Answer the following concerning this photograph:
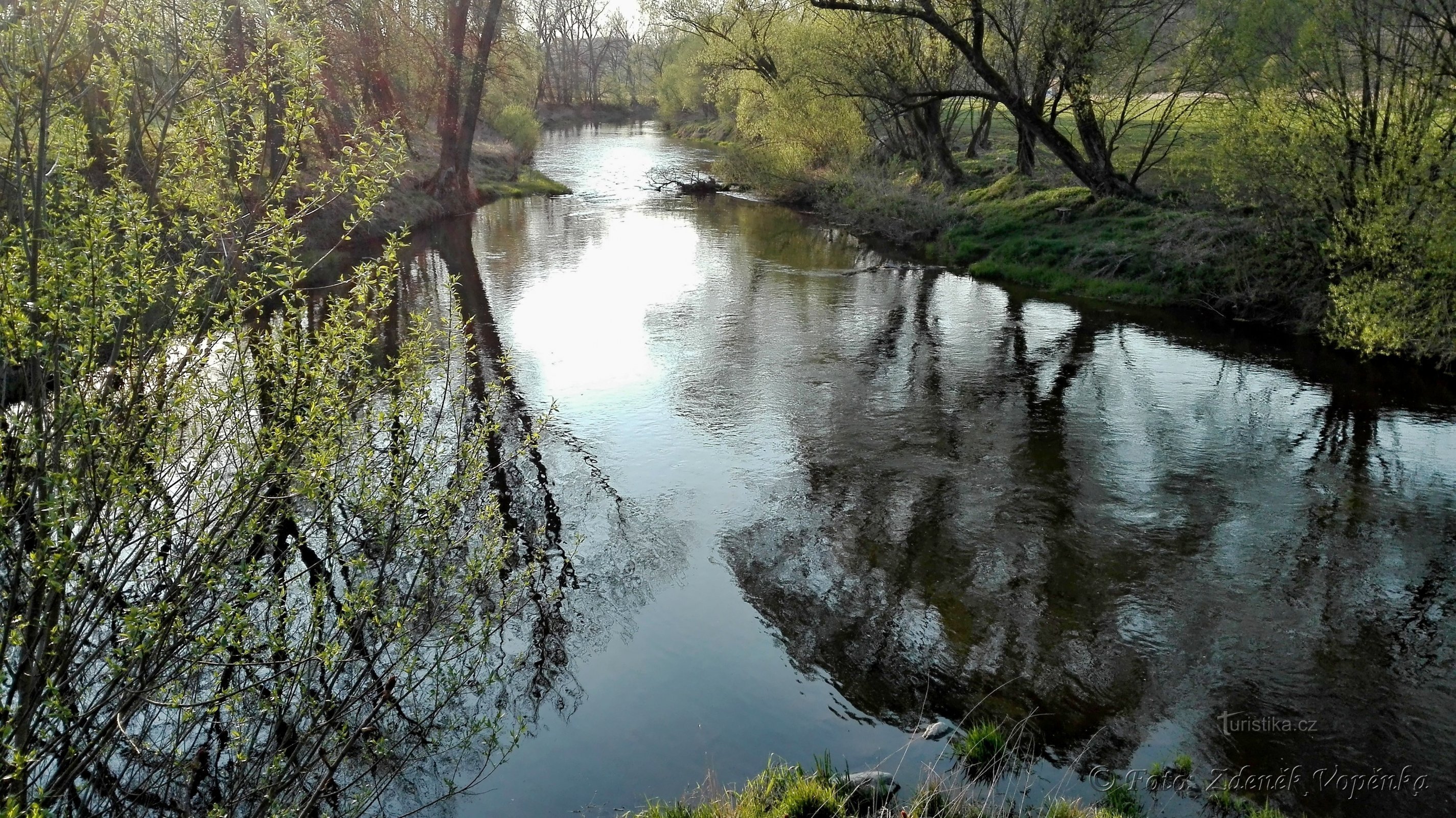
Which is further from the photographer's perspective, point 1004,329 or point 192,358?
point 1004,329

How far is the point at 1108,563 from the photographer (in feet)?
37.3

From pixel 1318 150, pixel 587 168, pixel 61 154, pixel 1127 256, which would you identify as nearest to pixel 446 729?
pixel 61 154

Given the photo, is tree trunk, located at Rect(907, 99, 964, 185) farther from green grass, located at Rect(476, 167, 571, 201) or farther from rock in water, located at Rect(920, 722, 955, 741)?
rock in water, located at Rect(920, 722, 955, 741)

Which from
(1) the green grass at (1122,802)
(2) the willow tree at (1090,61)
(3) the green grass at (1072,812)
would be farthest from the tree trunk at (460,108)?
(3) the green grass at (1072,812)

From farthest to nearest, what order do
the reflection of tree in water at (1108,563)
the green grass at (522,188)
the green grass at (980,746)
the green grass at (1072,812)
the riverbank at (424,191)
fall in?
the green grass at (522,188) → the riverbank at (424,191) → the reflection of tree in water at (1108,563) → the green grass at (980,746) → the green grass at (1072,812)

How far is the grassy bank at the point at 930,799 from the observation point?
724 centimetres

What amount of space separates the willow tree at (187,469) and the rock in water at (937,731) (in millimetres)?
3816

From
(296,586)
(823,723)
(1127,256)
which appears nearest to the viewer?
(823,723)

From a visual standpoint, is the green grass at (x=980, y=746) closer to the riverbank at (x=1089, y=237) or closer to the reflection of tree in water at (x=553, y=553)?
the reflection of tree in water at (x=553, y=553)

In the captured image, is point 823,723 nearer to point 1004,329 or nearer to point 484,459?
point 484,459

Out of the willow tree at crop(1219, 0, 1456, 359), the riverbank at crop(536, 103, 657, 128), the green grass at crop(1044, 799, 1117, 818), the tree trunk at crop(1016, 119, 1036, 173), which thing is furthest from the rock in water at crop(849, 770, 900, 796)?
the riverbank at crop(536, 103, 657, 128)

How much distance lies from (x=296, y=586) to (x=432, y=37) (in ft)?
90.3

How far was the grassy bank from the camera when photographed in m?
7.24

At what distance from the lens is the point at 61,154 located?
5992mm
